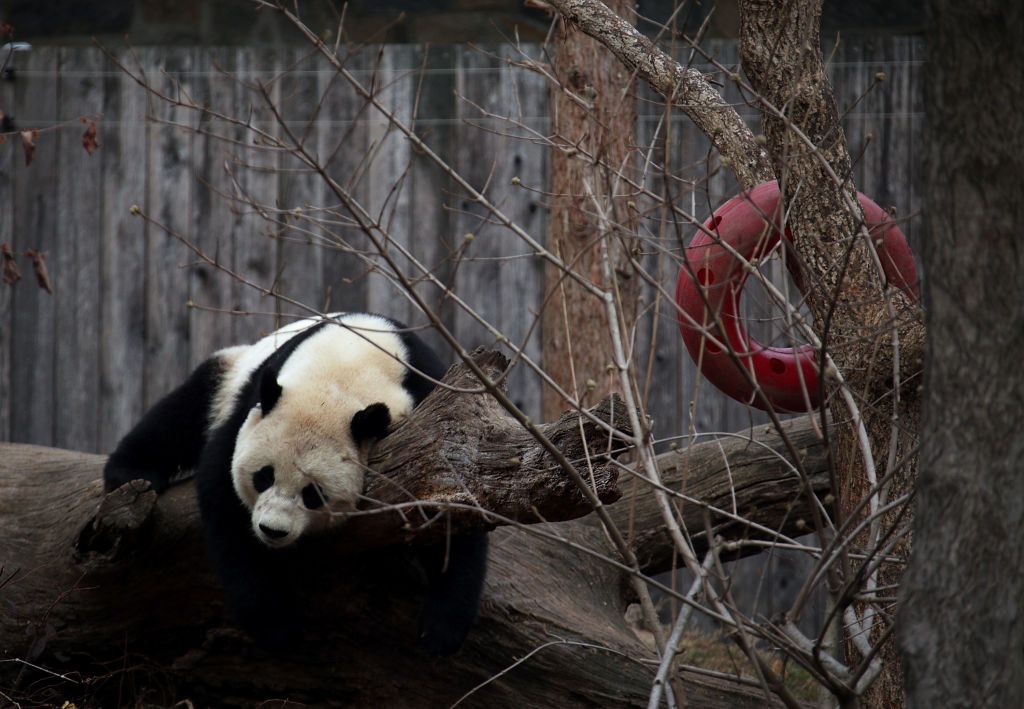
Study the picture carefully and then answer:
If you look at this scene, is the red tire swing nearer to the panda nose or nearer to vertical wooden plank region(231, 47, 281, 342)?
the panda nose

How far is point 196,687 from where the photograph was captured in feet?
11.8

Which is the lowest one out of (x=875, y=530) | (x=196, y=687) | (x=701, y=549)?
(x=196, y=687)

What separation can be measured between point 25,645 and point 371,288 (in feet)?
8.53

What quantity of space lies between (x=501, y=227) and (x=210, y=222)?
1.52 meters

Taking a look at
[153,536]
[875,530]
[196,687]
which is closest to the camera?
[875,530]

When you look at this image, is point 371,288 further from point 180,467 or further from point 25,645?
point 25,645

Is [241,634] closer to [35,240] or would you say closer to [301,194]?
[301,194]

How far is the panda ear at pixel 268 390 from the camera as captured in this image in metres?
3.13

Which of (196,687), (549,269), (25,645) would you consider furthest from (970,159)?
(549,269)

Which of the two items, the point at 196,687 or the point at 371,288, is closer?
the point at 196,687

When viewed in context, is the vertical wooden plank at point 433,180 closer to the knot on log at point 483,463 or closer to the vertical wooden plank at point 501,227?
the vertical wooden plank at point 501,227

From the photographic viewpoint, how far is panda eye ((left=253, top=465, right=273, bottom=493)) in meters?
3.09

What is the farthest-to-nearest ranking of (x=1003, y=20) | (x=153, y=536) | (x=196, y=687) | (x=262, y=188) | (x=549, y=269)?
1. (x=262, y=188)
2. (x=549, y=269)
3. (x=196, y=687)
4. (x=153, y=536)
5. (x=1003, y=20)

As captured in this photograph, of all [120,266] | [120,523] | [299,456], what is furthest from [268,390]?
[120,266]
